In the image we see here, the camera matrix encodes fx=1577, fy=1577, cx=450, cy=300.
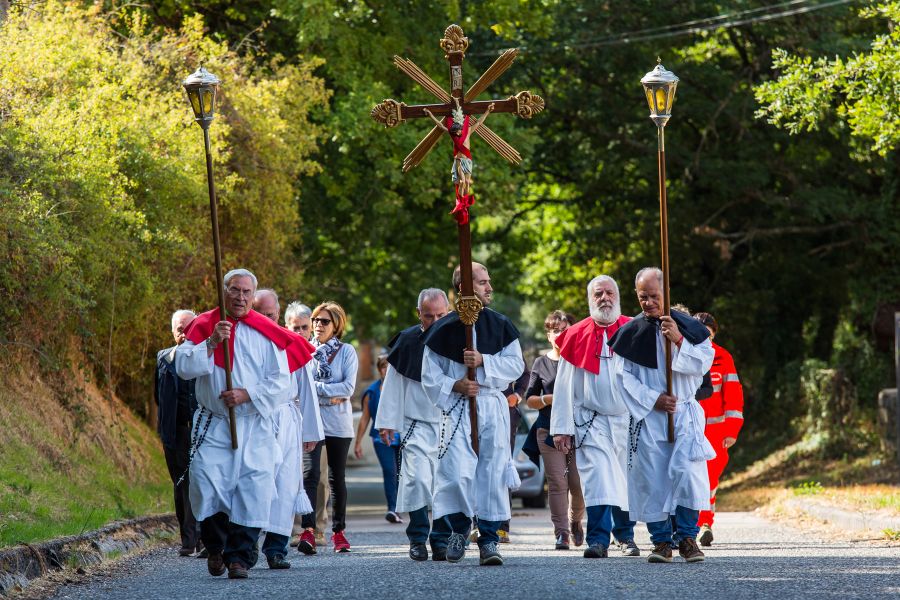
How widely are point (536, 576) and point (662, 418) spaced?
2.11m

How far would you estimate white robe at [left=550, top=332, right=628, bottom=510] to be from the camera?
40.1ft

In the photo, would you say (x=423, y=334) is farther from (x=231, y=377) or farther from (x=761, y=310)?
(x=761, y=310)

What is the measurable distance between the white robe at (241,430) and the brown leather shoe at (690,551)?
9.74ft

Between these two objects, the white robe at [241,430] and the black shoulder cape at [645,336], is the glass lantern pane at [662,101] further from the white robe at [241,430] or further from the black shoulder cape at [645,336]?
the white robe at [241,430]

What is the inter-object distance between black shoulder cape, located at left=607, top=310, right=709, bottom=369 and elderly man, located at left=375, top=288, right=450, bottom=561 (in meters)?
1.45

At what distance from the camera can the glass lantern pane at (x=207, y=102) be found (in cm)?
1210

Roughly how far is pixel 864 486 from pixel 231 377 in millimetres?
12199

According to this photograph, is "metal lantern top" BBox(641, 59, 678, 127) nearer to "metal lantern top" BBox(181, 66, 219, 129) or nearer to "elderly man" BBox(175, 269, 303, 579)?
"metal lantern top" BBox(181, 66, 219, 129)

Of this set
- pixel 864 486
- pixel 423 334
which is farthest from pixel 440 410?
pixel 864 486

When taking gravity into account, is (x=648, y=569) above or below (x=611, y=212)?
below

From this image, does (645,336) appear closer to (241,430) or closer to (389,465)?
(241,430)

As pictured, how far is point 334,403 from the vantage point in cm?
1412

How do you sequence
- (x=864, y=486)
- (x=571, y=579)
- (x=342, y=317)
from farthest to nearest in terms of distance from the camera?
(x=864, y=486) → (x=342, y=317) → (x=571, y=579)

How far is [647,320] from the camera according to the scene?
38.8 feet
